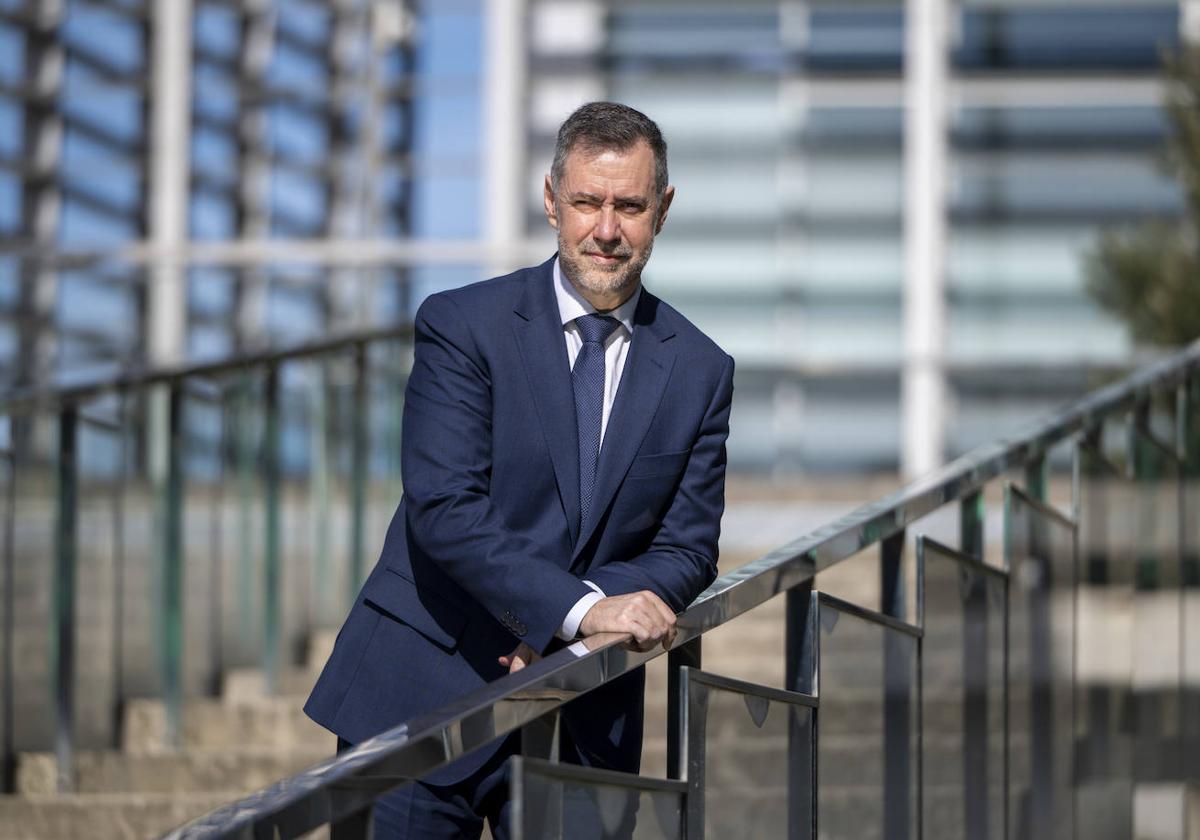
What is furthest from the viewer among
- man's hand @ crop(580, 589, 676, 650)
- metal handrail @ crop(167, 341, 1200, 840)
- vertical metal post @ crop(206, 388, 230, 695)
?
vertical metal post @ crop(206, 388, 230, 695)

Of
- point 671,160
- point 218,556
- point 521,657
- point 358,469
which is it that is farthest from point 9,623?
point 671,160

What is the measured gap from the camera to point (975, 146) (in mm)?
11734

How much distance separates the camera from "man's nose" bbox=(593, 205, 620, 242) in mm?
3137

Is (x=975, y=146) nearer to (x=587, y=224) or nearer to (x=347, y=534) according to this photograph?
(x=347, y=534)

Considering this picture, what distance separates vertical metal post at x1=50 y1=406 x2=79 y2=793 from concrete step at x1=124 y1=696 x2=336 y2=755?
39 centimetres

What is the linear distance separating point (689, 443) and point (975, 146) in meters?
8.79

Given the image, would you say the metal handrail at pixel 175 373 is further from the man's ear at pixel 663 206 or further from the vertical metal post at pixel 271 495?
the man's ear at pixel 663 206

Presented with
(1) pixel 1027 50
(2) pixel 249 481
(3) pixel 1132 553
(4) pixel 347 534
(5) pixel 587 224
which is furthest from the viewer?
(1) pixel 1027 50

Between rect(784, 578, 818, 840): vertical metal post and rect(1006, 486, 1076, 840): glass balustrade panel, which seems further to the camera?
rect(1006, 486, 1076, 840): glass balustrade panel

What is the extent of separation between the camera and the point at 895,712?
4047 millimetres

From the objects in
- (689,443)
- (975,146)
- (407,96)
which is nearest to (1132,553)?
(689,443)

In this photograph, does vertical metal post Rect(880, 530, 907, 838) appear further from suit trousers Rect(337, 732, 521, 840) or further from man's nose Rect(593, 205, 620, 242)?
man's nose Rect(593, 205, 620, 242)

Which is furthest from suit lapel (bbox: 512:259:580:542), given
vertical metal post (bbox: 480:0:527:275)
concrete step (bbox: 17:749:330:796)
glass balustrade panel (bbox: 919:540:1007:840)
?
vertical metal post (bbox: 480:0:527:275)

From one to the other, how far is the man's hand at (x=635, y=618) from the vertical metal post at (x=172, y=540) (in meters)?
3.60
